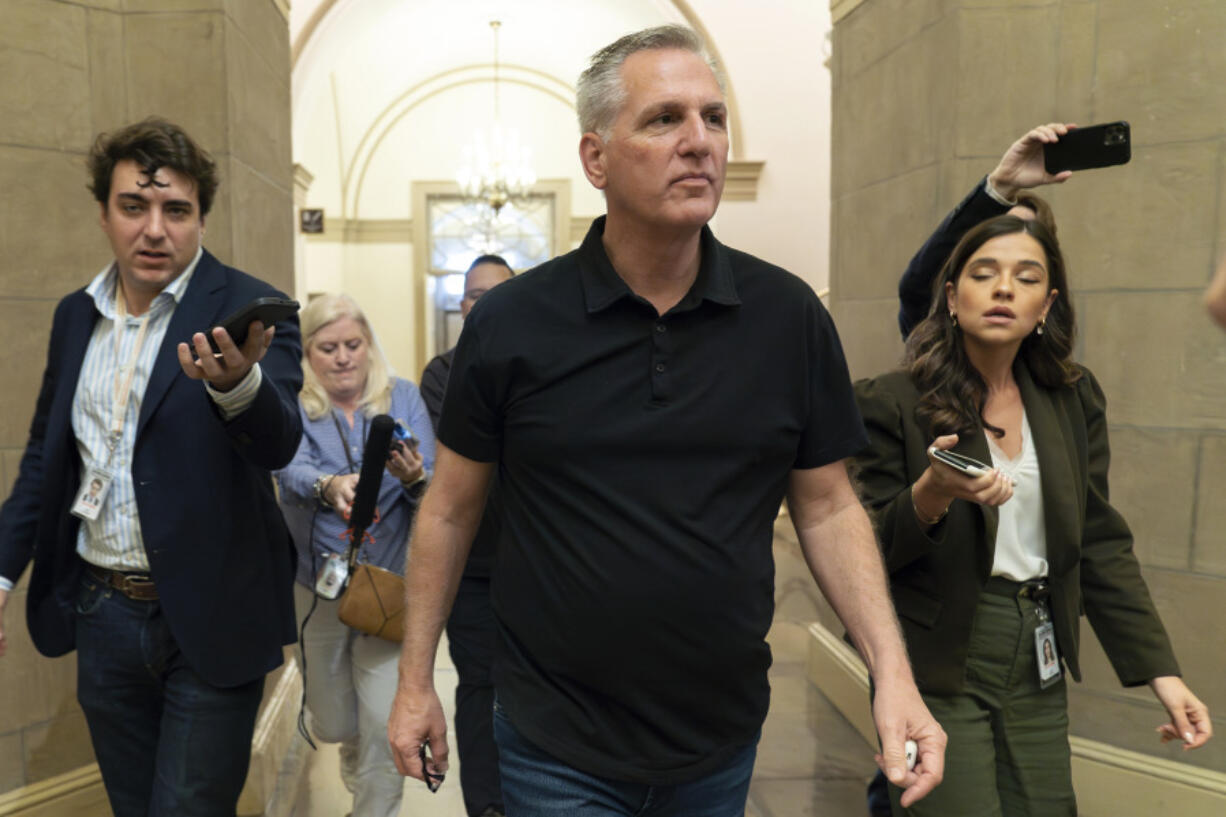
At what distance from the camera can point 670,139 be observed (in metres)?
1.53

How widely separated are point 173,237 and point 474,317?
3.17ft

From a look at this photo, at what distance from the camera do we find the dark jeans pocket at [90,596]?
2205mm

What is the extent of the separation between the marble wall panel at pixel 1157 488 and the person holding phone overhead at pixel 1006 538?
1170 mm

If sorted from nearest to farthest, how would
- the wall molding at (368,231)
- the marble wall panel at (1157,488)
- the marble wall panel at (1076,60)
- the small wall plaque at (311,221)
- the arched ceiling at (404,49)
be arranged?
A: the marble wall panel at (1157,488) < the marble wall panel at (1076,60) < the arched ceiling at (404,49) < the small wall plaque at (311,221) < the wall molding at (368,231)

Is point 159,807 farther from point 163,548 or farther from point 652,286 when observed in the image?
point 652,286

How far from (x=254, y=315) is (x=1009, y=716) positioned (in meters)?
1.79

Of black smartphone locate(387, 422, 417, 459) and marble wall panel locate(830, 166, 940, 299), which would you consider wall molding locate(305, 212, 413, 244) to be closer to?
marble wall panel locate(830, 166, 940, 299)

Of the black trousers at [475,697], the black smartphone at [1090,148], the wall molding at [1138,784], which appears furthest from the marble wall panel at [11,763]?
the wall molding at [1138,784]

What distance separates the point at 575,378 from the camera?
1.57m

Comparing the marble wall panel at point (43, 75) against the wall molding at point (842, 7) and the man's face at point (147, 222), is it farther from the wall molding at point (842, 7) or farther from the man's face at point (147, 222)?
the wall molding at point (842, 7)

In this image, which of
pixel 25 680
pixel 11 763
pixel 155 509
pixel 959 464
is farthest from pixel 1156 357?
pixel 11 763

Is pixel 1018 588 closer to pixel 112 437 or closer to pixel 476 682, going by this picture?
pixel 476 682

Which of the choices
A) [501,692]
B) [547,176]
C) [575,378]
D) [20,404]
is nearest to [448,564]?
[501,692]

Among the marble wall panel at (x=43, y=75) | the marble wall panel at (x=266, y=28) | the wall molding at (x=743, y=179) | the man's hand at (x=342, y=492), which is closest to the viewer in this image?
the man's hand at (x=342, y=492)
